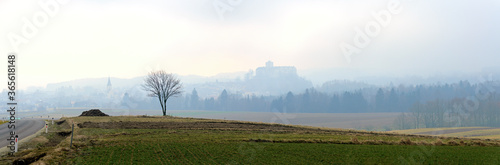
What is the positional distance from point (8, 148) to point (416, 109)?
17542 centimetres

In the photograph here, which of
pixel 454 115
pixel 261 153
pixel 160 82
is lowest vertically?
pixel 454 115

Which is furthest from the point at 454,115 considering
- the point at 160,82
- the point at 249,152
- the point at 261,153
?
the point at 249,152

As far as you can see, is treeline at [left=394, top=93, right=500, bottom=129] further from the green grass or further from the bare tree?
the green grass

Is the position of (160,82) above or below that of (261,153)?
above

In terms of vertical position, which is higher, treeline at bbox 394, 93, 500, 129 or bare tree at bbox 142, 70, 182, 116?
bare tree at bbox 142, 70, 182, 116

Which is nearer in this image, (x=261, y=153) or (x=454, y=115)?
(x=261, y=153)

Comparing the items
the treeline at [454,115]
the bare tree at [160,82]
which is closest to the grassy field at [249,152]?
the bare tree at [160,82]

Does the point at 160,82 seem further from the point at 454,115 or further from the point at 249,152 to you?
the point at 454,115

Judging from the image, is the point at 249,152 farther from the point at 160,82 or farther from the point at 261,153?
the point at 160,82

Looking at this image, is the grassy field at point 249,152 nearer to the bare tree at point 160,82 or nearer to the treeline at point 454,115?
the bare tree at point 160,82

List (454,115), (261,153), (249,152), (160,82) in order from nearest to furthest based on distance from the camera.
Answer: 1. (261,153)
2. (249,152)
3. (160,82)
4. (454,115)

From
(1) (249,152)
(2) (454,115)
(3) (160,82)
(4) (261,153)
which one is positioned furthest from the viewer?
(2) (454,115)

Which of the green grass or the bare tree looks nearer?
the green grass

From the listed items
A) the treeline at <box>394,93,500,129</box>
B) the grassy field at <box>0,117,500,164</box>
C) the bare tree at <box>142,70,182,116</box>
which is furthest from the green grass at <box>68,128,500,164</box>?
the treeline at <box>394,93,500,129</box>
